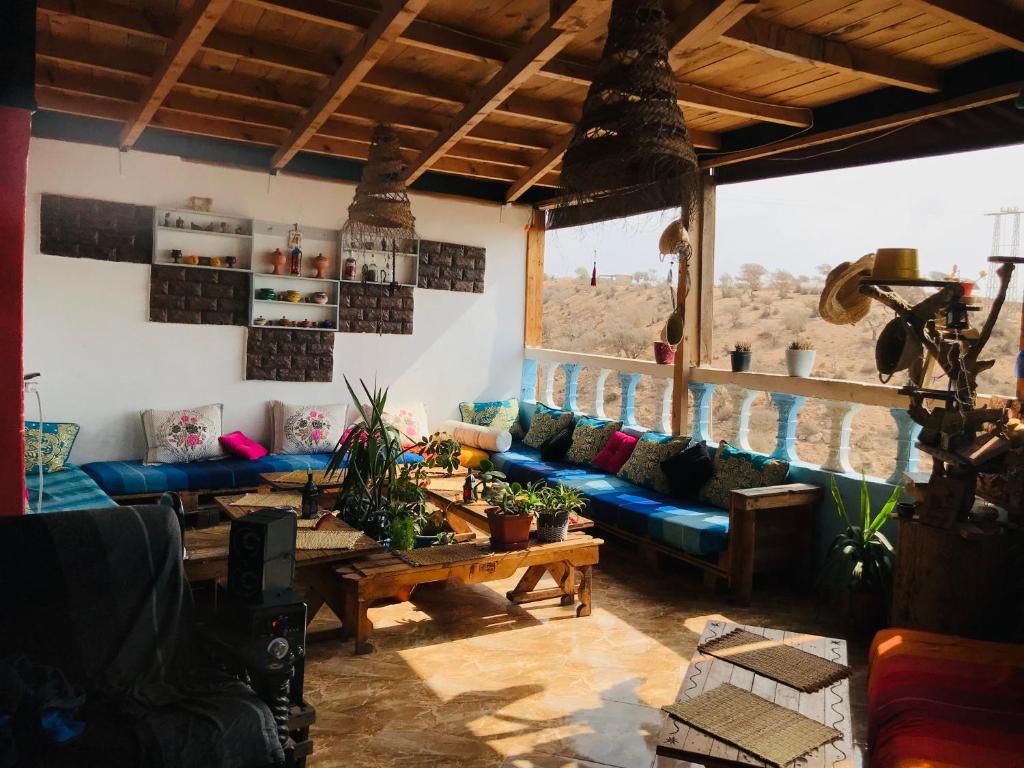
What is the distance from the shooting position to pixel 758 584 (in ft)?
16.3

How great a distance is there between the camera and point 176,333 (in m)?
6.41

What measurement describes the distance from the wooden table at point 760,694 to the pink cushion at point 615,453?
2.89 metres

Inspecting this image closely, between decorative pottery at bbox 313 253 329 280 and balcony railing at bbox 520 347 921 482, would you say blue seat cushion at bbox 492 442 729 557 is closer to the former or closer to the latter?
balcony railing at bbox 520 347 921 482

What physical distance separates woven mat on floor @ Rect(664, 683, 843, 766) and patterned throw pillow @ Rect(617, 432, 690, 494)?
300 centimetres

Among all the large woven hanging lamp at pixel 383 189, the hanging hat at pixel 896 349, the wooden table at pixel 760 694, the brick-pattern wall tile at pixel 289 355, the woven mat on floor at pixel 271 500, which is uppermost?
the large woven hanging lamp at pixel 383 189

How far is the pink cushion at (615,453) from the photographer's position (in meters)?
6.09

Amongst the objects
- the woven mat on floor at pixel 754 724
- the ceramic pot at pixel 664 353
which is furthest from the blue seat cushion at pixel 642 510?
the woven mat on floor at pixel 754 724

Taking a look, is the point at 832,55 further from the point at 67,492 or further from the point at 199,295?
the point at 67,492

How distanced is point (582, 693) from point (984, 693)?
1558mm

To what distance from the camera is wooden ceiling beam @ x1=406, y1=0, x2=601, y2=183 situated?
12.3 ft

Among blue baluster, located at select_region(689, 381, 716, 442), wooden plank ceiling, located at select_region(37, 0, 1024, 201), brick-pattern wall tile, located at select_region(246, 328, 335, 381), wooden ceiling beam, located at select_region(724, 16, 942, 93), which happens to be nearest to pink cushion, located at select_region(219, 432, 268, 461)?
brick-pattern wall tile, located at select_region(246, 328, 335, 381)

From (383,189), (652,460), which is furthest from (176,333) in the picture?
(652,460)

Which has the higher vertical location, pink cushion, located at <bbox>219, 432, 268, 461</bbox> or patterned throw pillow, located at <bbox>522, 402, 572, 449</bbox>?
patterned throw pillow, located at <bbox>522, 402, 572, 449</bbox>

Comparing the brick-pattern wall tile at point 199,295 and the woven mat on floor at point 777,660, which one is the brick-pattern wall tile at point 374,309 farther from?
the woven mat on floor at point 777,660
